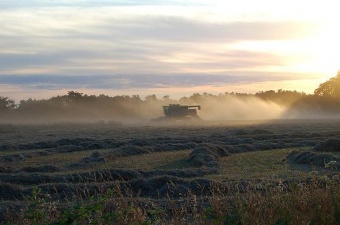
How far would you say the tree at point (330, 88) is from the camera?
121 m

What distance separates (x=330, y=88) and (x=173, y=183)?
4397 inches

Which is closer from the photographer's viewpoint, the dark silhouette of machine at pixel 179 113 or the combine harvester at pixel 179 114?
the combine harvester at pixel 179 114

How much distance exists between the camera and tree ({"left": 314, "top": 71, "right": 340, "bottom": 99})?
398 ft

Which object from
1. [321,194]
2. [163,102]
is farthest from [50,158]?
[163,102]

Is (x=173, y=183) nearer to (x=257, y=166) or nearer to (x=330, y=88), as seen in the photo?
(x=257, y=166)

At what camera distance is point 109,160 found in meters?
26.5

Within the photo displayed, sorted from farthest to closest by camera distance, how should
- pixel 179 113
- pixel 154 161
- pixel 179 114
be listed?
pixel 179 113, pixel 179 114, pixel 154 161

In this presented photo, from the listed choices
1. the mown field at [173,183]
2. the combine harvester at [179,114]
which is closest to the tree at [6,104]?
the combine harvester at [179,114]

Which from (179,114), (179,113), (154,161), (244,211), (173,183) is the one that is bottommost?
(154,161)

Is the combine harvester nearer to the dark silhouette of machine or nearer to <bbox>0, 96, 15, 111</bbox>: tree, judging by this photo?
the dark silhouette of machine

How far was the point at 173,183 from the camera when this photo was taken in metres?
16.8

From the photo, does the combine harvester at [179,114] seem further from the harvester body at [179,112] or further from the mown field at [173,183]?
the mown field at [173,183]

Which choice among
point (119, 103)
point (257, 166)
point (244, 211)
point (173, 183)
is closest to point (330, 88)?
point (119, 103)

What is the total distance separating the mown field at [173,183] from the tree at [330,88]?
81859mm
